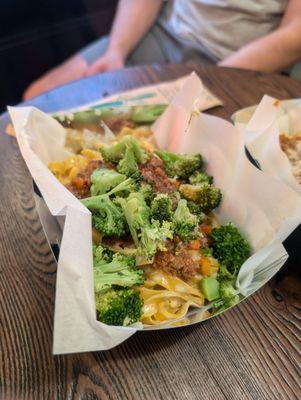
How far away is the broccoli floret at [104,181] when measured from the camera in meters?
0.92

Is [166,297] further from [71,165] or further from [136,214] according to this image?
[71,165]

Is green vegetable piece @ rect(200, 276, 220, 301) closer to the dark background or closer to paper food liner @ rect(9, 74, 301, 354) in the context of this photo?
paper food liner @ rect(9, 74, 301, 354)

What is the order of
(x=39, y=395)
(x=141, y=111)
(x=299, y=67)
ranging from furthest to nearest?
(x=299, y=67)
(x=141, y=111)
(x=39, y=395)

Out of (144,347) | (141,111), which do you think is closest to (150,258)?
(144,347)

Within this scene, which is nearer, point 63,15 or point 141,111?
point 141,111

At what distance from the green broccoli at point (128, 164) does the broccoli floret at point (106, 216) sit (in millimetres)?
112

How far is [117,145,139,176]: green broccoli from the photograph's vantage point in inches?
38.1

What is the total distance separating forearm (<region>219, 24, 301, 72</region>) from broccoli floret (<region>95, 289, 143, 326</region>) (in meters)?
1.28

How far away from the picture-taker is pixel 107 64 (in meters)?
1.90

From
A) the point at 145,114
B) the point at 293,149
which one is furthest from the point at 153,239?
the point at 145,114

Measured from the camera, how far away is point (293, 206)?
2.67ft

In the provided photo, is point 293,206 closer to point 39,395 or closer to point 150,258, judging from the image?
point 150,258

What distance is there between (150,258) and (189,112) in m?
0.54

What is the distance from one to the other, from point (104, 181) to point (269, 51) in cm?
117
